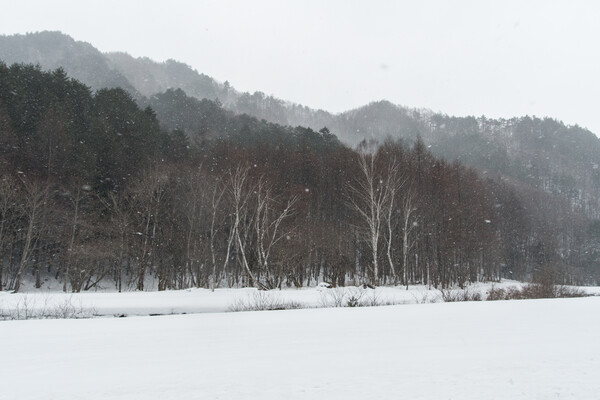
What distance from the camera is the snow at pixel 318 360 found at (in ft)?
14.3

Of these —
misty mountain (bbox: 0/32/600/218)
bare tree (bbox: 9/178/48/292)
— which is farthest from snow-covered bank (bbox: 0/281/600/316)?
misty mountain (bbox: 0/32/600/218)

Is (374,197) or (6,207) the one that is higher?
(374,197)

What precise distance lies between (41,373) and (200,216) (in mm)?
21674

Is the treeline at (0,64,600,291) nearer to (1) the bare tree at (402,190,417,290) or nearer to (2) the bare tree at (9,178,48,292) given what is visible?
(2) the bare tree at (9,178,48,292)

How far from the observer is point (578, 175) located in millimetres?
96375

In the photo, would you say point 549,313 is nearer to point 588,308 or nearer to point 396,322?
point 588,308

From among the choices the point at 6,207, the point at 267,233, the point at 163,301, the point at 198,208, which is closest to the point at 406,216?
the point at 267,233

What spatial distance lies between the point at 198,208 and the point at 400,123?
90856mm

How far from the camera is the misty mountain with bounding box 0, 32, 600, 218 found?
82.9 meters

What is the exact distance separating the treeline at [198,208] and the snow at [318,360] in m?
13.3

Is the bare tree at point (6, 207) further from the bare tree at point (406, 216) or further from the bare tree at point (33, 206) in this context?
the bare tree at point (406, 216)

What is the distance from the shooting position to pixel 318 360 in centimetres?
563

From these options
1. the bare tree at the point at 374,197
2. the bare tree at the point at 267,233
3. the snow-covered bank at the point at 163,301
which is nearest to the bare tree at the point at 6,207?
the snow-covered bank at the point at 163,301

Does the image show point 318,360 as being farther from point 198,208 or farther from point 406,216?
point 198,208
